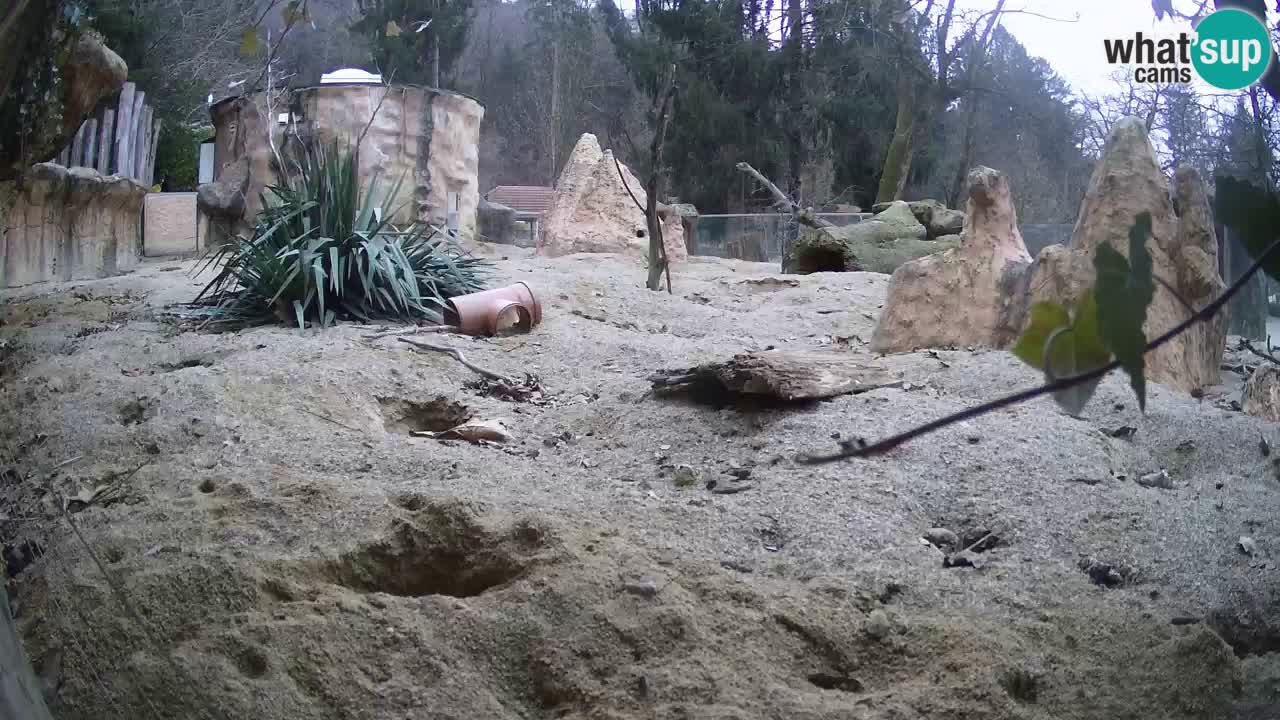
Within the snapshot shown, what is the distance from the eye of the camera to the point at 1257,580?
2.19 meters

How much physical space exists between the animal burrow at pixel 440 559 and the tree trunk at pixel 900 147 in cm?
1111

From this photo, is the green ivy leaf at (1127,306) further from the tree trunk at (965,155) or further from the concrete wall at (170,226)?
the concrete wall at (170,226)

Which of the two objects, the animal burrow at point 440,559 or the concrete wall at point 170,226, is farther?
the concrete wall at point 170,226

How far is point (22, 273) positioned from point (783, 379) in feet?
21.4

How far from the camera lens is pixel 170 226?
11.7 meters

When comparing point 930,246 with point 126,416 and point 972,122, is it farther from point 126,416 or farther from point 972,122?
point 126,416

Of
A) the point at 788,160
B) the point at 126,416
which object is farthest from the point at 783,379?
the point at 788,160

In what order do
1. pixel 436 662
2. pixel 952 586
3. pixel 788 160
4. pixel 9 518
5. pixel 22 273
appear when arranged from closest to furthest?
pixel 436 662 < pixel 952 586 < pixel 9 518 < pixel 22 273 < pixel 788 160

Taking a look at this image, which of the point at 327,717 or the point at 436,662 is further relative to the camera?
the point at 436,662

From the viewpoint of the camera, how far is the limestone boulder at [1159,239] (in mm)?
4266

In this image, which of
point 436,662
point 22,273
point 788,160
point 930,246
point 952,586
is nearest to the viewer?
point 436,662

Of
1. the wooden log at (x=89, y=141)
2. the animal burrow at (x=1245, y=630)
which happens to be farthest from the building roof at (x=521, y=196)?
the animal burrow at (x=1245, y=630)

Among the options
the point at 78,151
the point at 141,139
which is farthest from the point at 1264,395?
the point at 141,139

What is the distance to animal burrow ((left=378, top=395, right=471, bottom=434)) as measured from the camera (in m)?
3.77
